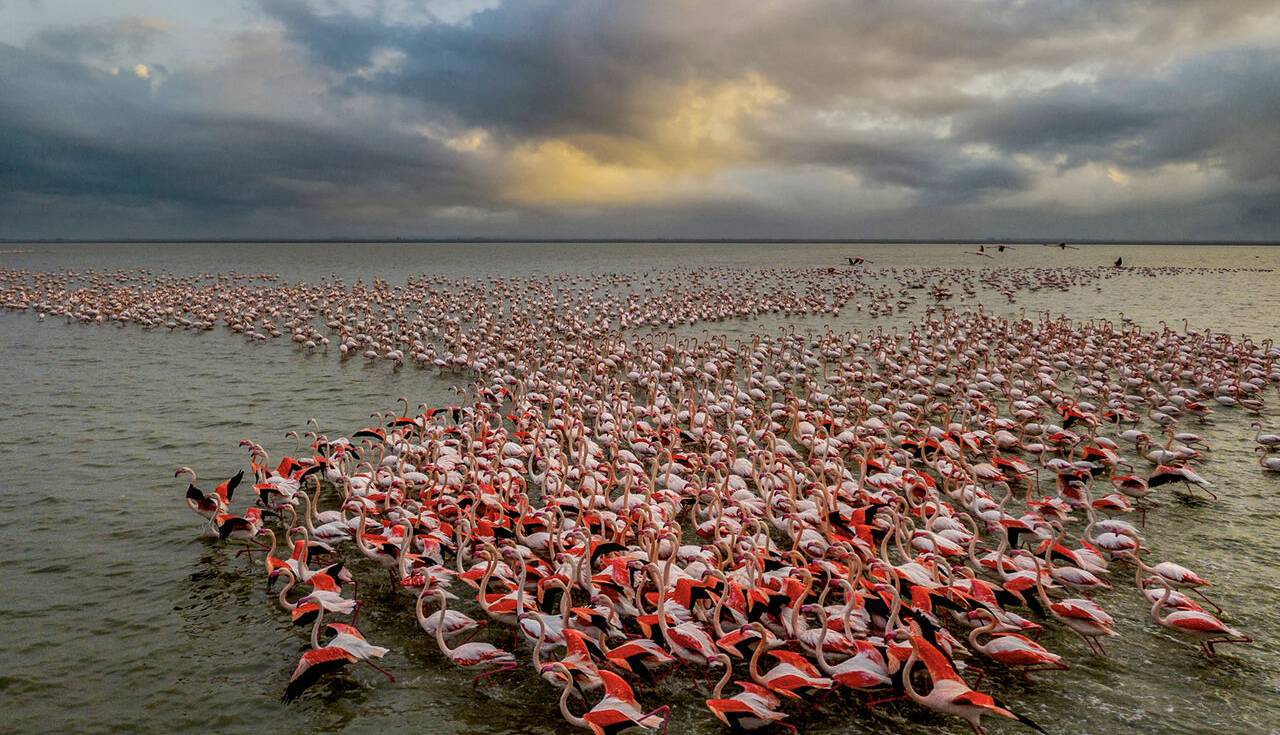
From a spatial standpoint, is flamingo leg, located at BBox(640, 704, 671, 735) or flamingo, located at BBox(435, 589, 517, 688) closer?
flamingo leg, located at BBox(640, 704, 671, 735)

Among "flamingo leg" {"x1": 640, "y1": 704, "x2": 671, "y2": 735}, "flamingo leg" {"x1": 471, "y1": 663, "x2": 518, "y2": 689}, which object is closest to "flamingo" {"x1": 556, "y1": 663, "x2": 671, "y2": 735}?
"flamingo leg" {"x1": 640, "y1": 704, "x2": 671, "y2": 735}

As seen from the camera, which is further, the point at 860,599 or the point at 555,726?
the point at 860,599

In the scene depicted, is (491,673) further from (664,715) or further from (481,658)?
(664,715)

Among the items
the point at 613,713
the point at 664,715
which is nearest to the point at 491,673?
the point at 613,713

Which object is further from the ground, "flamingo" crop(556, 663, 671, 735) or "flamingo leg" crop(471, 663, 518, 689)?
"flamingo" crop(556, 663, 671, 735)

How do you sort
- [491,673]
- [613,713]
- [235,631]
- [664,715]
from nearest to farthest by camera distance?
[613,713]
[664,715]
[491,673]
[235,631]

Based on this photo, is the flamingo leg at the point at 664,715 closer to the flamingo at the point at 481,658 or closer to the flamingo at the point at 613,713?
the flamingo at the point at 613,713

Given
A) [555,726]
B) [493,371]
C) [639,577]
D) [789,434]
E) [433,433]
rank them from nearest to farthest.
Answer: [555,726], [639,577], [433,433], [789,434], [493,371]

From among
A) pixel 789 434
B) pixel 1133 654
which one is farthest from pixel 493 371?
pixel 1133 654

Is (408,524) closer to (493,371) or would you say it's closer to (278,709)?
(278,709)

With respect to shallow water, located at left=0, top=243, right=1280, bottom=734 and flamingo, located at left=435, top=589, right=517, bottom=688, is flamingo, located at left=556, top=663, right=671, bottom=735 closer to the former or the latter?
shallow water, located at left=0, top=243, right=1280, bottom=734

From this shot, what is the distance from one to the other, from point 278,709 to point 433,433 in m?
7.28

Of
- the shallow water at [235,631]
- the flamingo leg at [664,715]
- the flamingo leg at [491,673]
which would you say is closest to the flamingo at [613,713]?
the flamingo leg at [664,715]

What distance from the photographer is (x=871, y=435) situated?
47.0 feet
